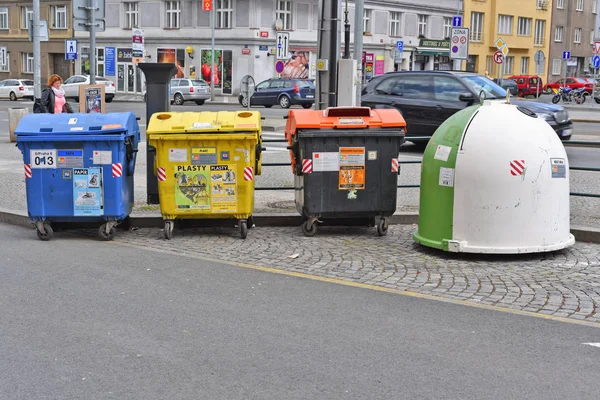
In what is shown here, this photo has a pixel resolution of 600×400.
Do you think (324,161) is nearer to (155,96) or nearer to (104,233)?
(104,233)

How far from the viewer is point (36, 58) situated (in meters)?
25.5

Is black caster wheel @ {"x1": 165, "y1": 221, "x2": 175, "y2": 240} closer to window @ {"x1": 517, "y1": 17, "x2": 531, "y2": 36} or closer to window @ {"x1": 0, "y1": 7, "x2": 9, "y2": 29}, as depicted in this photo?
window @ {"x1": 0, "y1": 7, "x2": 9, "y2": 29}

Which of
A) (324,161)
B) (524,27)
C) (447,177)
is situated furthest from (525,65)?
(447,177)

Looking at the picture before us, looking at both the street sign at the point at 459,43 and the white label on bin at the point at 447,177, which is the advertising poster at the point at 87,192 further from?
the street sign at the point at 459,43

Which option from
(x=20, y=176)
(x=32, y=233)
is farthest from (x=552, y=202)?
(x=20, y=176)

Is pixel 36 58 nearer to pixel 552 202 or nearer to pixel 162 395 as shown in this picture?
pixel 552 202

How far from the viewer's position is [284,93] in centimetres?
4225

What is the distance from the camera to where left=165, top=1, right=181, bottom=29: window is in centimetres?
5653

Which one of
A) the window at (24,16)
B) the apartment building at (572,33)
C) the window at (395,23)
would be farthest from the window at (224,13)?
the apartment building at (572,33)

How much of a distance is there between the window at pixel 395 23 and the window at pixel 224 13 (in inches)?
535

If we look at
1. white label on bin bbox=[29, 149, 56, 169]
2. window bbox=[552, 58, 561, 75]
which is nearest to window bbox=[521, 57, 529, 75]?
window bbox=[552, 58, 561, 75]

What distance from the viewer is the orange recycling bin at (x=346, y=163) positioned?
9508 millimetres

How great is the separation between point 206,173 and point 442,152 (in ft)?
8.60

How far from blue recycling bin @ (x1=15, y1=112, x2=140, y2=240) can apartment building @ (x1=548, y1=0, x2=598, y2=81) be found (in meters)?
72.2
